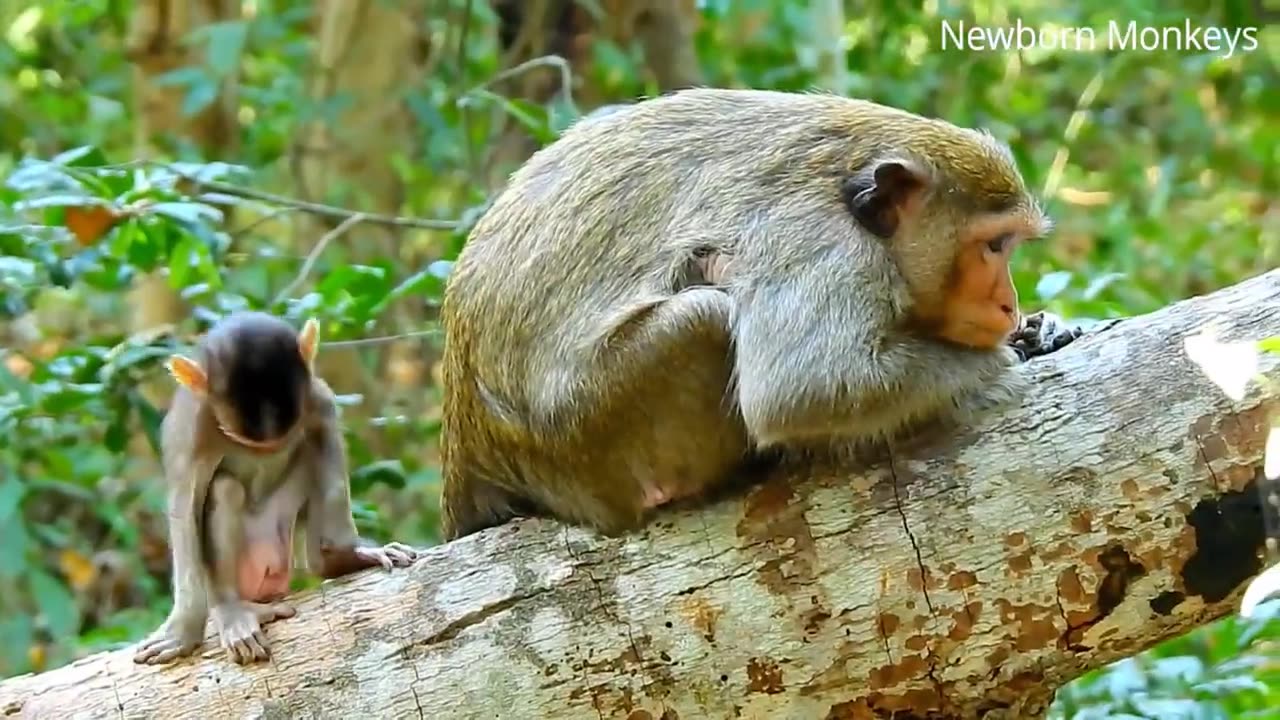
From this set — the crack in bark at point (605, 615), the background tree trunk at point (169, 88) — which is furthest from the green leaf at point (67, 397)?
the background tree trunk at point (169, 88)

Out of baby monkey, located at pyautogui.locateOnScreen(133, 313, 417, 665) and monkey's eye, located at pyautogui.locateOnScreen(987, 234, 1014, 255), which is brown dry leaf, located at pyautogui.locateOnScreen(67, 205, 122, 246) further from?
monkey's eye, located at pyautogui.locateOnScreen(987, 234, 1014, 255)

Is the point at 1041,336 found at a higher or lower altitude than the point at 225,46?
lower

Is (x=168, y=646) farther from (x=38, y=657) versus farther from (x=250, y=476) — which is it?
(x=38, y=657)

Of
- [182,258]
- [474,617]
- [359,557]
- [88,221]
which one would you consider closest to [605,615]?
[474,617]

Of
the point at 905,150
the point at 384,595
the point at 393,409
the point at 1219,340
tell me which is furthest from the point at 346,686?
the point at 393,409

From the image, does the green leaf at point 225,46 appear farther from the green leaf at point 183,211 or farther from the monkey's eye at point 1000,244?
the monkey's eye at point 1000,244

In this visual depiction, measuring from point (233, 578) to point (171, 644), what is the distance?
0.24 metres

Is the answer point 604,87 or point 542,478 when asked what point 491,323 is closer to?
point 542,478

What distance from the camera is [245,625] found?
11.6 ft

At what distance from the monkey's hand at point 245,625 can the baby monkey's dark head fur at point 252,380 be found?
1.49ft

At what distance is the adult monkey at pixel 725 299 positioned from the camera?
11.1 ft

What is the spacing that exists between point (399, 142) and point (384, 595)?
465 cm

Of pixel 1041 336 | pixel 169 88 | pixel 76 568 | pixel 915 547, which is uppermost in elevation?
pixel 169 88

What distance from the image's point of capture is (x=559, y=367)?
357cm
